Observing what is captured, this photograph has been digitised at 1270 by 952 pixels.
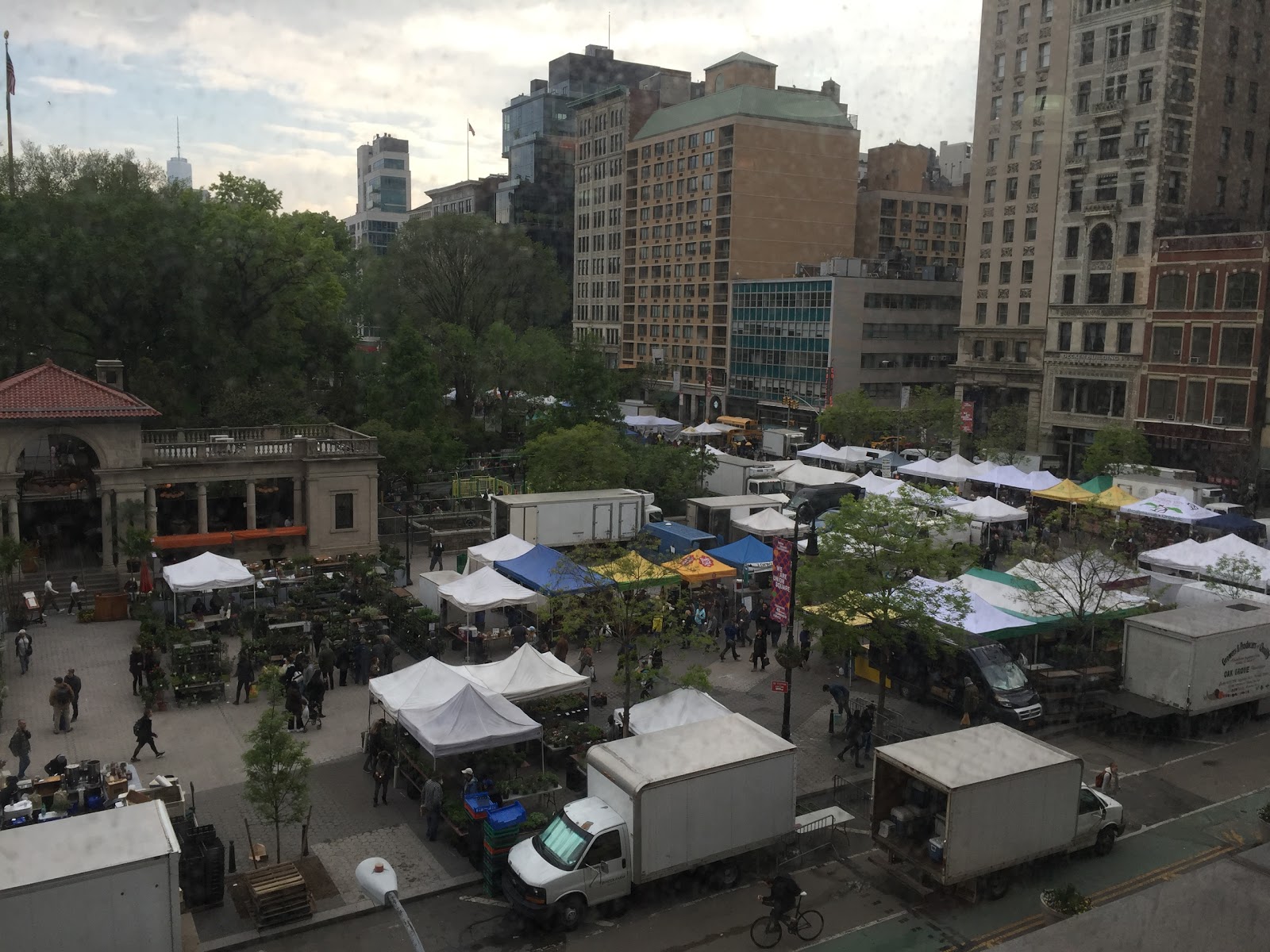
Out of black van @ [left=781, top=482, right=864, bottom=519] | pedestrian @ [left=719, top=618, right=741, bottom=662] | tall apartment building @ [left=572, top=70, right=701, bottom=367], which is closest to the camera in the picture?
pedestrian @ [left=719, top=618, right=741, bottom=662]

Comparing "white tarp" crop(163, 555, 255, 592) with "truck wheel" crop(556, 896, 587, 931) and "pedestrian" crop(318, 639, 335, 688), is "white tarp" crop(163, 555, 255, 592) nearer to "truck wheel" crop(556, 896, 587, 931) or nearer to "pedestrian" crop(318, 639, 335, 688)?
"pedestrian" crop(318, 639, 335, 688)

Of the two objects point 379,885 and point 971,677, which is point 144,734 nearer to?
point 379,885

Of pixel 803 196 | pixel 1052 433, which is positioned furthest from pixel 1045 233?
pixel 803 196

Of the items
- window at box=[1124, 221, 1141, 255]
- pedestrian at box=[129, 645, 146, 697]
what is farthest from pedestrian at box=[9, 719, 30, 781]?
window at box=[1124, 221, 1141, 255]

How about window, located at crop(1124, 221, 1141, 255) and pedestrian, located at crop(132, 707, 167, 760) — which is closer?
pedestrian, located at crop(132, 707, 167, 760)

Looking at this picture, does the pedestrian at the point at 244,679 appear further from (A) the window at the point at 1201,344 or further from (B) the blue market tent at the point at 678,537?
(A) the window at the point at 1201,344

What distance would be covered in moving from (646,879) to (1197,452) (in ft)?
143

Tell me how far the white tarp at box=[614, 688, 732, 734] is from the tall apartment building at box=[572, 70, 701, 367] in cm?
7270

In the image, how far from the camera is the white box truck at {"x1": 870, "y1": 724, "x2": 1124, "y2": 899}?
42.9 ft

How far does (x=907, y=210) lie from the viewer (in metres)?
92.1

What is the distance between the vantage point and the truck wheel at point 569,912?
1273cm

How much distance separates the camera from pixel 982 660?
66.1ft

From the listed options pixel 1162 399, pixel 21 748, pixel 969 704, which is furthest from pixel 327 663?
pixel 1162 399

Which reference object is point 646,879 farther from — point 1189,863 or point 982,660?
point 982,660
